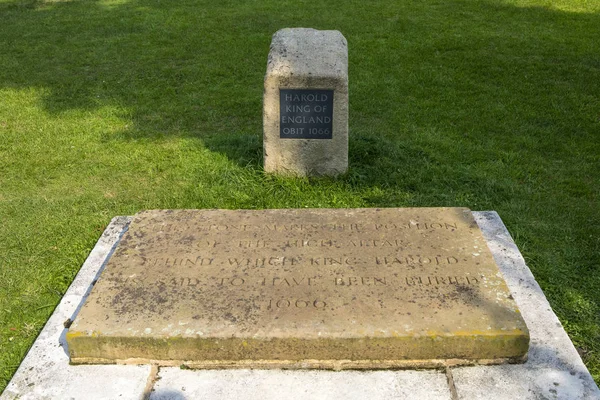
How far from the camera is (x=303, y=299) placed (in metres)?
3.17

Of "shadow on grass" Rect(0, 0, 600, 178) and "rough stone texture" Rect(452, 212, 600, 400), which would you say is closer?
"rough stone texture" Rect(452, 212, 600, 400)

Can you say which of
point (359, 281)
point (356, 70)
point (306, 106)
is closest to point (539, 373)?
point (359, 281)

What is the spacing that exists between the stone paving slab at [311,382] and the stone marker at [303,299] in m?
0.06

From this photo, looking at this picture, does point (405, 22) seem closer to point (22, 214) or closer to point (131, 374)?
point (22, 214)

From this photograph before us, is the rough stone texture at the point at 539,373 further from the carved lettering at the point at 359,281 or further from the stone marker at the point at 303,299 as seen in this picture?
the carved lettering at the point at 359,281

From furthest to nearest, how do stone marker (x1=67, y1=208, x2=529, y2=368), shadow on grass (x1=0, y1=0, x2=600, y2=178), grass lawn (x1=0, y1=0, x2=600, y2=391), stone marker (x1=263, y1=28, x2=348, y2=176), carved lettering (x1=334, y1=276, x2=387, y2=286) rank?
shadow on grass (x1=0, y1=0, x2=600, y2=178) → stone marker (x1=263, y1=28, x2=348, y2=176) → grass lawn (x1=0, y1=0, x2=600, y2=391) → carved lettering (x1=334, y1=276, x2=387, y2=286) → stone marker (x1=67, y1=208, x2=529, y2=368)

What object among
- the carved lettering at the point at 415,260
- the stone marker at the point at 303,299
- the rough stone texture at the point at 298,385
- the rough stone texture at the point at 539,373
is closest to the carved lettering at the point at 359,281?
the stone marker at the point at 303,299

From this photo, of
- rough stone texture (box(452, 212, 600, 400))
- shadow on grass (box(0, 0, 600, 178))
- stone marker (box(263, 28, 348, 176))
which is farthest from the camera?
shadow on grass (box(0, 0, 600, 178))

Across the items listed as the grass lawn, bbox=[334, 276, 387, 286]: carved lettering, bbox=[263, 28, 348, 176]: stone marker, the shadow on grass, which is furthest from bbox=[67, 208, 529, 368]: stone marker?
the shadow on grass

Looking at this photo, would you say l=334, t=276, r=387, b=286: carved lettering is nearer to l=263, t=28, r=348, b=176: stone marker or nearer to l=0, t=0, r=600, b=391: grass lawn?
l=0, t=0, r=600, b=391: grass lawn

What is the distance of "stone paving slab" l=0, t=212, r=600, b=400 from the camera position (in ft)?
9.45

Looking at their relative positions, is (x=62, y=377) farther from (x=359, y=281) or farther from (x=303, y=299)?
(x=359, y=281)

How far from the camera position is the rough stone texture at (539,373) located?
287cm

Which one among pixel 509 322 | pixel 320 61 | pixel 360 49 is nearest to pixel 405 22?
pixel 360 49
